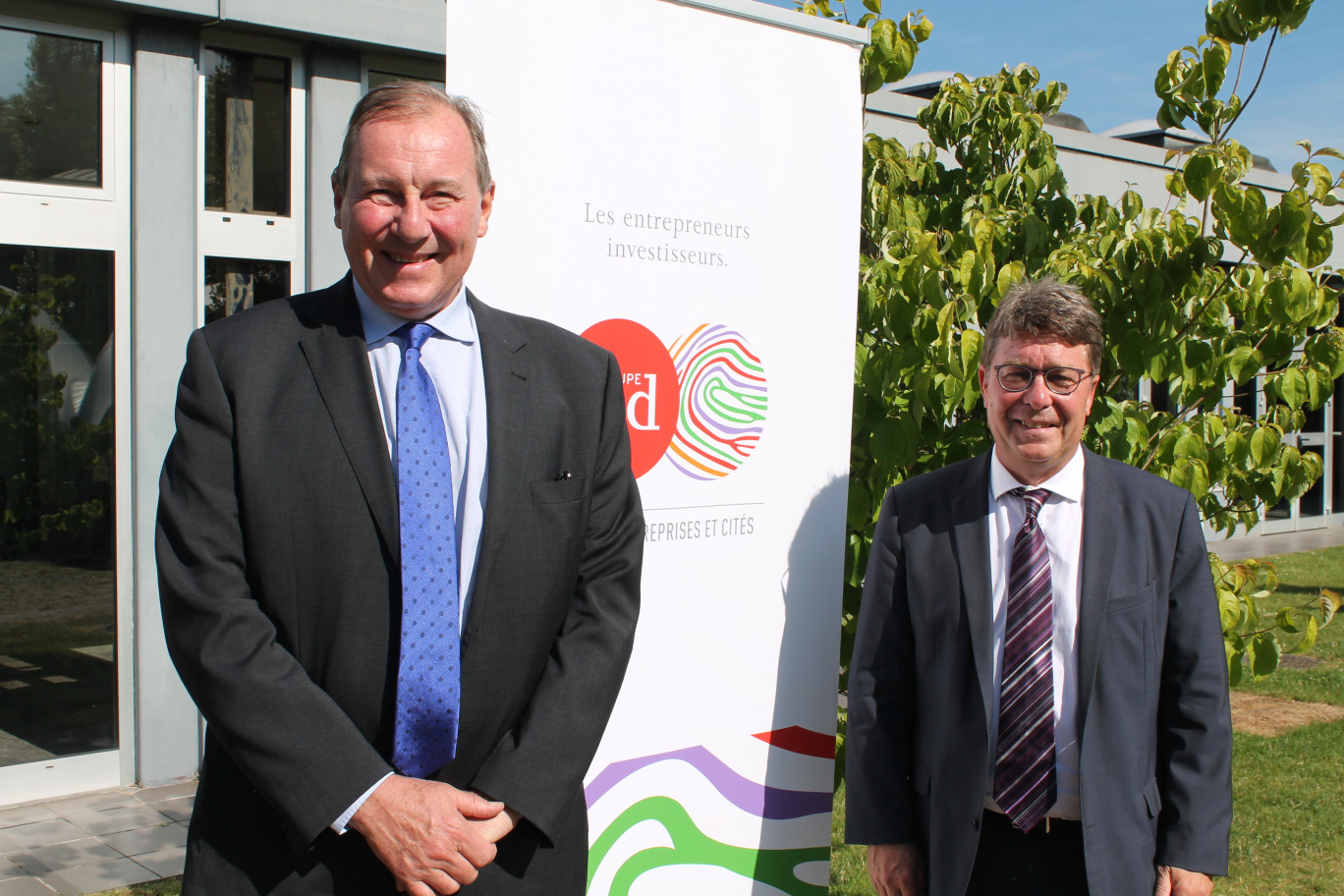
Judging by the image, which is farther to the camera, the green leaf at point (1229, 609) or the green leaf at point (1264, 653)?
the green leaf at point (1264, 653)

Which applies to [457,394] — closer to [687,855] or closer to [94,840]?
[687,855]

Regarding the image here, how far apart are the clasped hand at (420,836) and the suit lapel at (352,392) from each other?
14.4 inches

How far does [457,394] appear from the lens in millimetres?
1820

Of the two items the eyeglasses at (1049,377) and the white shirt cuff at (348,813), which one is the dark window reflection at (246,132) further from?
the white shirt cuff at (348,813)

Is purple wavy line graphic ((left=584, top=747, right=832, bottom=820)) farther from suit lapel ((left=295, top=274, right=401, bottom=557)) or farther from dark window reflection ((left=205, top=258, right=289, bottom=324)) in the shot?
Result: dark window reflection ((left=205, top=258, right=289, bottom=324))

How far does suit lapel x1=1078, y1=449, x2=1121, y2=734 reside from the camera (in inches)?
85.8

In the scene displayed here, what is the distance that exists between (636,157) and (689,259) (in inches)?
11.1

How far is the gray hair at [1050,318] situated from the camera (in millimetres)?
2312

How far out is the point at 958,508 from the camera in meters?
2.38

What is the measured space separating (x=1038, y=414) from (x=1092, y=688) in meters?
0.57

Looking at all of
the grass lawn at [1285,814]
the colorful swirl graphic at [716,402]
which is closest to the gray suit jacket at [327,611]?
the colorful swirl graphic at [716,402]

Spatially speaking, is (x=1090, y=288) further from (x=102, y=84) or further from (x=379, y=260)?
(x=102, y=84)

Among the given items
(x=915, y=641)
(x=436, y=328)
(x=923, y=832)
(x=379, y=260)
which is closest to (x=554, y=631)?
(x=436, y=328)

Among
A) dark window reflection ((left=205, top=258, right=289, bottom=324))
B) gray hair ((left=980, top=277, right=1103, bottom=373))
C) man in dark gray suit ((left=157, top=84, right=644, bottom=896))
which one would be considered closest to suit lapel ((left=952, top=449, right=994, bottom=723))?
gray hair ((left=980, top=277, right=1103, bottom=373))
